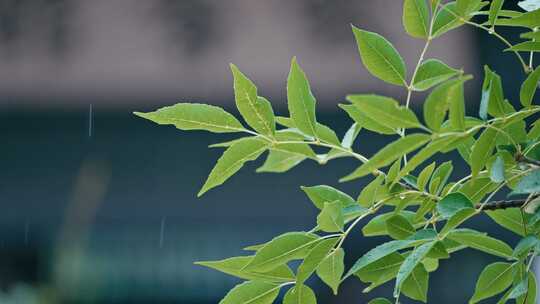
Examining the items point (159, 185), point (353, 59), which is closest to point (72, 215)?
point (159, 185)

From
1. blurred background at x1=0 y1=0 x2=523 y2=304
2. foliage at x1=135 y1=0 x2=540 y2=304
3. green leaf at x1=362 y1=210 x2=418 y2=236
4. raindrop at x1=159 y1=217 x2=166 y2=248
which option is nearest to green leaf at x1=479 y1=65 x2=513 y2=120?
foliage at x1=135 y1=0 x2=540 y2=304

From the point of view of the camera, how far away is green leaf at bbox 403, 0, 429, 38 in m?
0.59

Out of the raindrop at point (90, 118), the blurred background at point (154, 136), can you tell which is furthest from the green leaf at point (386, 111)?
the raindrop at point (90, 118)

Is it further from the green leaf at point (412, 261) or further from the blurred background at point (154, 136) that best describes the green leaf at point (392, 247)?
the blurred background at point (154, 136)

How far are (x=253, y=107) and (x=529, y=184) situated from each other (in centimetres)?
17

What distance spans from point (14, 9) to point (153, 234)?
107 centimetres

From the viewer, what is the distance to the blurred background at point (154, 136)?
3623 mm

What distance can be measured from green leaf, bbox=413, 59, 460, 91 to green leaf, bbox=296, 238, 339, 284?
110 mm

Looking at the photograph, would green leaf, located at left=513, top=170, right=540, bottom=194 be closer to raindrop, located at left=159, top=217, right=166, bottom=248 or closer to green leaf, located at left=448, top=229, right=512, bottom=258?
green leaf, located at left=448, top=229, right=512, bottom=258

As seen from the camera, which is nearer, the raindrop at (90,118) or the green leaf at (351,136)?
the green leaf at (351,136)

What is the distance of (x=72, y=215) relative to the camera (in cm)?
394

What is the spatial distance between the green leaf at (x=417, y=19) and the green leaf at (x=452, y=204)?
0.10 meters

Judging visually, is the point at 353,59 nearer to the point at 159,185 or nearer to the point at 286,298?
the point at 159,185

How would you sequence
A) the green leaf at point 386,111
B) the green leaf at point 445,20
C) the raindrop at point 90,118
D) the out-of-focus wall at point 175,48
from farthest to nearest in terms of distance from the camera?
the raindrop at point 90,118
the out-of-focus wall at point 175,48
the green leaf at point 445,20
the green leaf at point 386,111
